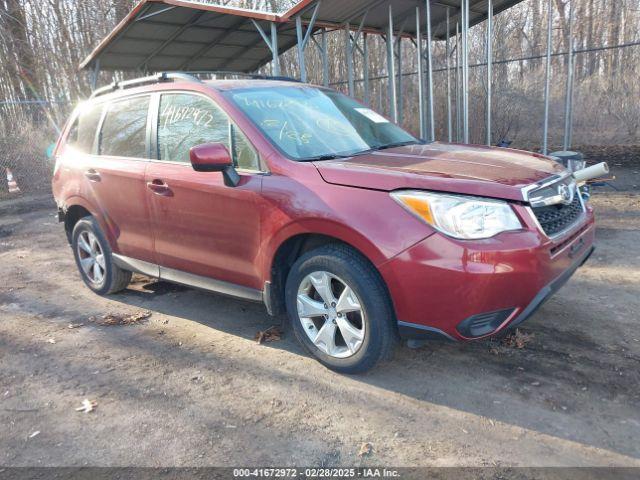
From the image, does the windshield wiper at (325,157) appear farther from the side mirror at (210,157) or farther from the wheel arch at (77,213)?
the wheel arch at (77,213)

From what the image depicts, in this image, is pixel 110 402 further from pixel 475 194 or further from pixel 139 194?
pixel 475 194

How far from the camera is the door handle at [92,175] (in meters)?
4.66

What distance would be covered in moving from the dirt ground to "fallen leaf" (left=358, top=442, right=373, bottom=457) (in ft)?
0.09

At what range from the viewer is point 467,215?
2.82 metres

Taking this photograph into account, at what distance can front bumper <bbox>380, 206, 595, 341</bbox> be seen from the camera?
2.74 metres

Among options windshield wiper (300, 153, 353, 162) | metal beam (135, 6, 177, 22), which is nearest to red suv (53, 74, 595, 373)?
windshield wiper (300, 153, 353, 162)

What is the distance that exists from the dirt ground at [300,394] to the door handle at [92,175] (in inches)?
47.3

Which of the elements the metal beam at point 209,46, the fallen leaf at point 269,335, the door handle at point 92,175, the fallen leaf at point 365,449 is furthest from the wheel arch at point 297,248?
the metal beam at point 209,46

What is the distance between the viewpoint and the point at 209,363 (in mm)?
3662

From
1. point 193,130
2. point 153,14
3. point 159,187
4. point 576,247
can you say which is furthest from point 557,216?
point 153,14

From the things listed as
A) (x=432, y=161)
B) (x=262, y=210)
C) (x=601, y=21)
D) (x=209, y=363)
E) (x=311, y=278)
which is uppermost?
(x=601, y=21)

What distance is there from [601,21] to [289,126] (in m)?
20.4

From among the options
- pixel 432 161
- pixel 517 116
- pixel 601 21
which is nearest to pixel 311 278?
pixel 432 161

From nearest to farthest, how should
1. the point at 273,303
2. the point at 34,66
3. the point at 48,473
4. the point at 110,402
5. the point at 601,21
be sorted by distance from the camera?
the point at 48,473 → the point at 110,402 → the point at 273,303 → the point at 34,66 → the point at 601,21
